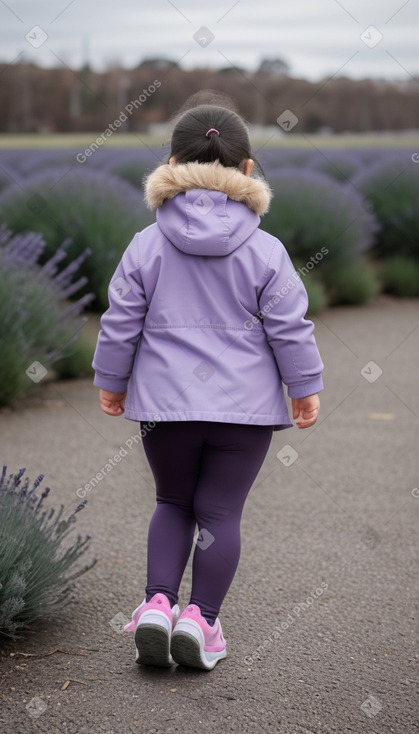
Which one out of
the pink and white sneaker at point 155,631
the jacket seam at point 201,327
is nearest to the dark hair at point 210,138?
the jacket seam at point 201,327

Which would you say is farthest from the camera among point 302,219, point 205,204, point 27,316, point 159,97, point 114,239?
point 159,97

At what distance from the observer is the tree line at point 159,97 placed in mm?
41469

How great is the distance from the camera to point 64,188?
9445 millimetres

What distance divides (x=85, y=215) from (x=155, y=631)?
683 cm

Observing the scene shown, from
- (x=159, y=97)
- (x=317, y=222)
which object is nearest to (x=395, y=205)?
(x=317, y=222)

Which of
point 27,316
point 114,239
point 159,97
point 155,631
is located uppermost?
point 155,631

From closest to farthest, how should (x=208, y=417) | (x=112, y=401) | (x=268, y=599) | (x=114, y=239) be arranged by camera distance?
(x=208, y=417) → (x=112, y=401) → (x=268, y=599) → (x=114, y=239)

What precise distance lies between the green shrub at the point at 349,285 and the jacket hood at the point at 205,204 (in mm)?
7775

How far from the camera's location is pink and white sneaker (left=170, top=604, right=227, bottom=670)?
2.60 metres

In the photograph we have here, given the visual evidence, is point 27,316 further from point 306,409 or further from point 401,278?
point 401,278

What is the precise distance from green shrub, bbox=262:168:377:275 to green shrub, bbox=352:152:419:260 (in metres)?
1.22

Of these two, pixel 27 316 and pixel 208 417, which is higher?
pixel 208 417

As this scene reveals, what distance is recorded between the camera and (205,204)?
265 cm

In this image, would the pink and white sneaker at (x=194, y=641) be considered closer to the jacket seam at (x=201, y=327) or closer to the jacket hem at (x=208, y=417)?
the jacket hem at (x=208, y=417)
